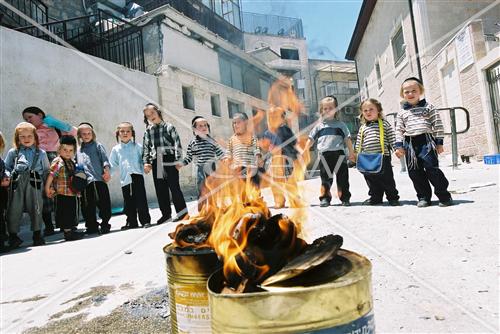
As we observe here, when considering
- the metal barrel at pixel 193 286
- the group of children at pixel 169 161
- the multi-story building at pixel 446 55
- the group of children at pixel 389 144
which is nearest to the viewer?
the metal barrel at pixel 193 286

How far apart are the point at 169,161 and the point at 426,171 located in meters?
3.40

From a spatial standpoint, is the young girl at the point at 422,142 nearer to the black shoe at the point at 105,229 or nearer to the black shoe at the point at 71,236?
the black shoe at the point at 105,229

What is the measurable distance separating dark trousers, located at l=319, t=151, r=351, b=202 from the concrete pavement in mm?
567

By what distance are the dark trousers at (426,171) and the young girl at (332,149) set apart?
1.02m

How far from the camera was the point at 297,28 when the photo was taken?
32.0 meters

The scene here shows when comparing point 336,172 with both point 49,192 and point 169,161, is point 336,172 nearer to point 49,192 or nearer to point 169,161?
point 169,161

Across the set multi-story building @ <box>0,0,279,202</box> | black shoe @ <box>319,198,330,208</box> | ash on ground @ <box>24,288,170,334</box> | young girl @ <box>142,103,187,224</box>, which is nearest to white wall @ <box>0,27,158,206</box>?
multi-story building @ <box>0,0,279,202</box>

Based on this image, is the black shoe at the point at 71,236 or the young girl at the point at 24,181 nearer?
the young girl at the point at 24,181

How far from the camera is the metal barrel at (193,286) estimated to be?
1275 mm

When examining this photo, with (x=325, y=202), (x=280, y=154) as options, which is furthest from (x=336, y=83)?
(x=325, y=202)

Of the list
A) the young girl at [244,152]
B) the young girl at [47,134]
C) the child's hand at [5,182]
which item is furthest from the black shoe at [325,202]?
the young girl at [47,134]

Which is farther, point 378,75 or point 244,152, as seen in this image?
point 378,75

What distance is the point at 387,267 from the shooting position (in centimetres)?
222

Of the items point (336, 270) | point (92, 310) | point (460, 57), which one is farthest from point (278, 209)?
point (460, 57)
